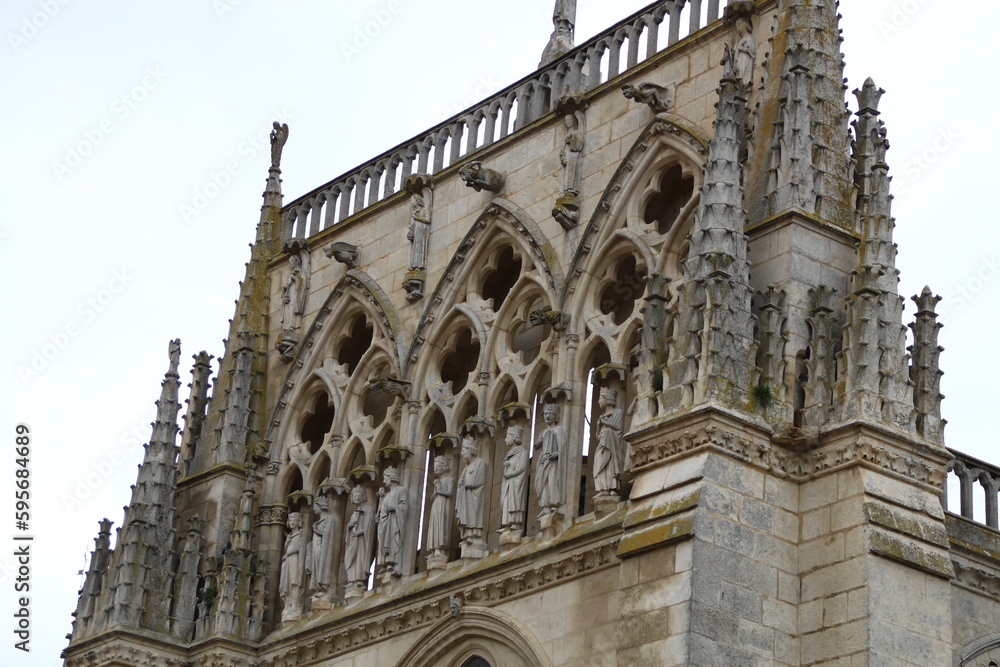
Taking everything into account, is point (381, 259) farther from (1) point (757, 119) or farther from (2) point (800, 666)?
(2) point (800, 666)

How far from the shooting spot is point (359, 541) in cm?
2534

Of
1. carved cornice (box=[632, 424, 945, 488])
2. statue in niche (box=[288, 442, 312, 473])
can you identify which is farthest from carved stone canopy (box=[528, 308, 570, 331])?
statue in niche (box=[288, 442, 312, 473])

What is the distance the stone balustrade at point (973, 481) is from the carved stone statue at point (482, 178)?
6515mm

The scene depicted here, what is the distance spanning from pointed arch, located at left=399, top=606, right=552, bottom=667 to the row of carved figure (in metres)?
0.88

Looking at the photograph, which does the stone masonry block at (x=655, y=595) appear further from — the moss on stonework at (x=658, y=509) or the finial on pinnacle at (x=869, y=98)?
the finial on pinnacle at (x=869, y=98)

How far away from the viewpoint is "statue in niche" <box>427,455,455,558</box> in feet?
79.2

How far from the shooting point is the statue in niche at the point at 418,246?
1030 inches

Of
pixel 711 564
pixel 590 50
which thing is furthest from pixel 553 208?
pixel 711 564

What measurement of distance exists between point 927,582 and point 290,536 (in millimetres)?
10076

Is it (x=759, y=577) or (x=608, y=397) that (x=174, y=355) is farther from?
(x=759, y=577)

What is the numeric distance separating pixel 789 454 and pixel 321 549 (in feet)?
26.9

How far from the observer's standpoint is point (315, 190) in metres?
29.4

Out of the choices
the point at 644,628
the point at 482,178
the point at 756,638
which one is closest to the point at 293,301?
the point at 482,178

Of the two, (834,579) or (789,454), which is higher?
(789,454)
